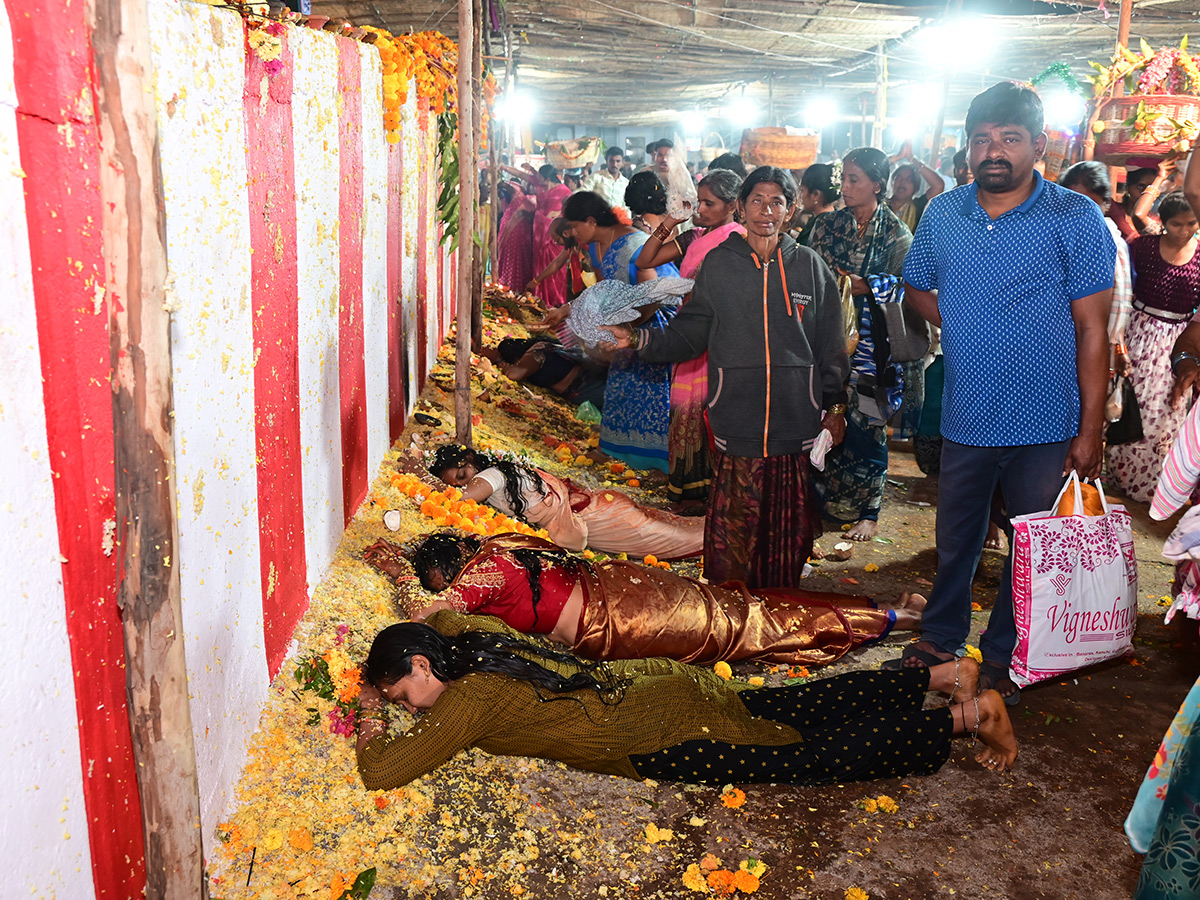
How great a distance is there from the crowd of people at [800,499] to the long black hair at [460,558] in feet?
0.04

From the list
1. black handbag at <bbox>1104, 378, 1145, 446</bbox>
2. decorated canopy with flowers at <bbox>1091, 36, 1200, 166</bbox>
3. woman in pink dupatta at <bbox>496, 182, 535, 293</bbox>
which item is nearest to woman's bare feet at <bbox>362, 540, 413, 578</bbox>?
black handbag at <bbox>1104, 378, 1145, 446</bbox>

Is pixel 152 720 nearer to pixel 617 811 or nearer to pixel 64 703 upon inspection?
pixel 64 703

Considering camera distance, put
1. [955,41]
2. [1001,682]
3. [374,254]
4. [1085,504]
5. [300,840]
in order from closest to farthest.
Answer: [300,840], [1085,504], [1001,682], [374,254], [955,41]

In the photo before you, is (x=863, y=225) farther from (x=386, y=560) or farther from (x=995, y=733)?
(x=386, y=560)

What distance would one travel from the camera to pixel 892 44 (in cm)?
1387

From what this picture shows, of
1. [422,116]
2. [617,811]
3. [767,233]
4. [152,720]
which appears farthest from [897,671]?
[422,116]

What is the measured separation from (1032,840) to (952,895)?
16.4 inches

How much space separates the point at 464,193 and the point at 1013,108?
2.80 meters

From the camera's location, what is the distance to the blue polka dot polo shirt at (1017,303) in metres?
3.15

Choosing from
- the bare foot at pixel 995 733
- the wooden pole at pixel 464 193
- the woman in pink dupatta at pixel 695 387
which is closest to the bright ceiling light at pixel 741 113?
the woman in pink dupatta at pixel 695 387

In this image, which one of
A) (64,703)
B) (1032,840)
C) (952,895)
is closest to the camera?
(64,703)

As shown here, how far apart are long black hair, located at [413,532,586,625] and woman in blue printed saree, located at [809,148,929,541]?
198 centimetres

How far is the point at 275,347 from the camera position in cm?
287

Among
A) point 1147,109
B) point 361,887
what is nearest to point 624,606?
point 361,887
